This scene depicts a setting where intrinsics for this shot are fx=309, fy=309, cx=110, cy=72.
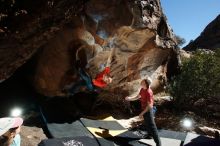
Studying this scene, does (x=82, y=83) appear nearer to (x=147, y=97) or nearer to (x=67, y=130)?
(x=67, y=130)

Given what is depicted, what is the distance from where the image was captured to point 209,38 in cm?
3712

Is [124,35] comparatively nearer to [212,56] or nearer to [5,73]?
[5,73]

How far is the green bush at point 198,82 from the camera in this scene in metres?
15.7

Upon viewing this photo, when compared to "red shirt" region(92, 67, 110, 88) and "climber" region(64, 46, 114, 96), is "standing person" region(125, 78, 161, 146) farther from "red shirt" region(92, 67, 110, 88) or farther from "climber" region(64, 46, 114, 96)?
"red shirt" region(92, 67, 110, 88)

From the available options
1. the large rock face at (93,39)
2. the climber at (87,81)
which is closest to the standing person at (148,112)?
the large rock face at (93,39)

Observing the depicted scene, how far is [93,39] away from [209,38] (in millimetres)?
29035

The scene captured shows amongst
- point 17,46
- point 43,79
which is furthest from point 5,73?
point 43,79

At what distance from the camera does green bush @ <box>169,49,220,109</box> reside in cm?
1571

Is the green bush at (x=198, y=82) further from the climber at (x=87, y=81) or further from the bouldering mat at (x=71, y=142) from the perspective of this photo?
the bouldering mat at (x=71, y=142)

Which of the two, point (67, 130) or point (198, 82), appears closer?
point (67, 130)

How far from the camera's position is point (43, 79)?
1155 cm

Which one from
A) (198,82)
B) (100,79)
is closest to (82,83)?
(100,79)

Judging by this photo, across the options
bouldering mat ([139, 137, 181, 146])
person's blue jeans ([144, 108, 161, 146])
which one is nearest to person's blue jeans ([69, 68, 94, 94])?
bouldering mat ([139, 137, 181, 146])

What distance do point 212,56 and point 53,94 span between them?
8.81 meters
